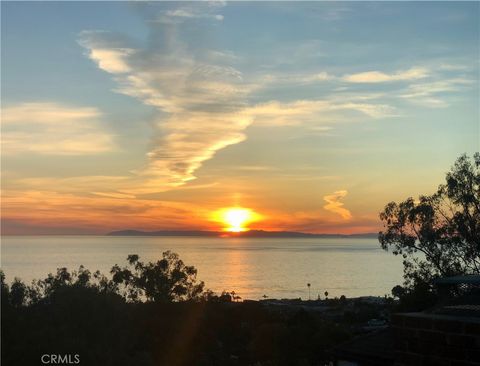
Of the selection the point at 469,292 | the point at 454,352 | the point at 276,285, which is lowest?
the point at 276,285

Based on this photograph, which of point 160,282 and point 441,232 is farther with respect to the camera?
point 160,282

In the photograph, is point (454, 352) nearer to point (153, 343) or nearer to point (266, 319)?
point (153, 343)

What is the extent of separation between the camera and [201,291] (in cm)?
4141

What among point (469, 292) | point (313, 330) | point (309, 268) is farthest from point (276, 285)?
point (469, 292)

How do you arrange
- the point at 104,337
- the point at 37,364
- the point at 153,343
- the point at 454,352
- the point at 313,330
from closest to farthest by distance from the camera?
1. the point at 454,352
2. the point at 37,364
3. the point at 104,337
4. the point at 153,343
5. the point at 313,330

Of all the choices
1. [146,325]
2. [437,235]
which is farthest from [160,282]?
[437,235]

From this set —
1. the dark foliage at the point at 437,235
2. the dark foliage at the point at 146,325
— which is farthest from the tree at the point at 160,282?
the dark foliage at the point at 437,235

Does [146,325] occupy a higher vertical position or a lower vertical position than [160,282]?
lower

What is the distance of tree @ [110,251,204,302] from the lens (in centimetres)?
4016

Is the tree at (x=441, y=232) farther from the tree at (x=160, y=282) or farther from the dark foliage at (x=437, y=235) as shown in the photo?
the tree at (x=160, y=282)

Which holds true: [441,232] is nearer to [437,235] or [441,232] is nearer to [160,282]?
[437,235]

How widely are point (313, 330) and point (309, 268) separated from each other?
499ft

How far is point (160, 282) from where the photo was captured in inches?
1590

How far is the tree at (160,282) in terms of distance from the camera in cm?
4016
